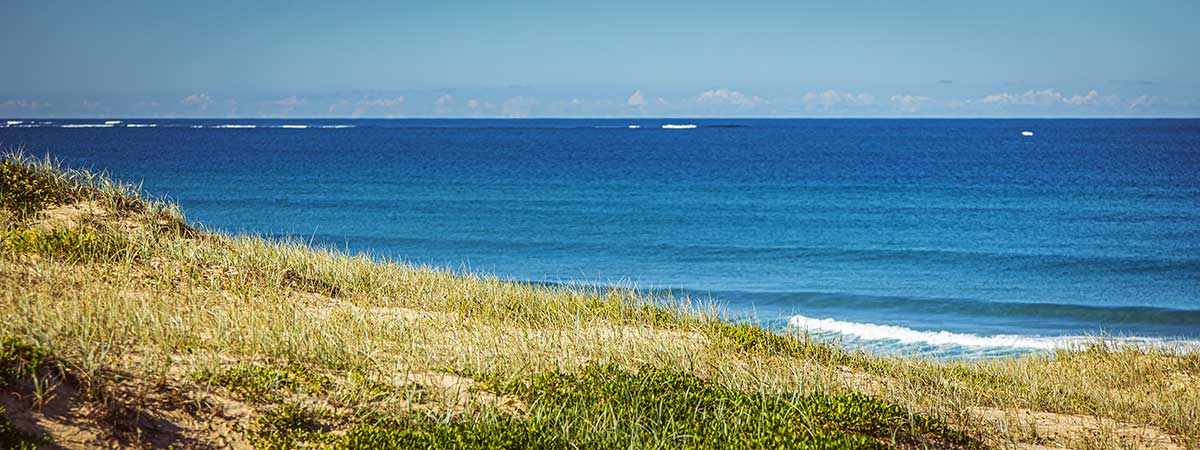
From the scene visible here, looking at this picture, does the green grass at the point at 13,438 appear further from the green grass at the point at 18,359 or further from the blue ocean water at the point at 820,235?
the blue ocean water at the point at 820,235

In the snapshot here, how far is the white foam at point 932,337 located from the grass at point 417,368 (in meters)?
5.35

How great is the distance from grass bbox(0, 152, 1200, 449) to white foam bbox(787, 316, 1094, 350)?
5353 mm

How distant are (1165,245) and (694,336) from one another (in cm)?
2586

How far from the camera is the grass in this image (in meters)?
5.96

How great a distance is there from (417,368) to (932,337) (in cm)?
1389

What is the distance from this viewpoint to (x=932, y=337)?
59.6 feet

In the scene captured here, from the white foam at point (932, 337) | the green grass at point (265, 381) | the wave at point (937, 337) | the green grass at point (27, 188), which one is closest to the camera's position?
the green grass at point (265, 381)

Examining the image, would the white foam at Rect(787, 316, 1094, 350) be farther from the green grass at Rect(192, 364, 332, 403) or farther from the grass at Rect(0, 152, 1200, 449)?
the green grass at Rect(192, 364, 332, 403)

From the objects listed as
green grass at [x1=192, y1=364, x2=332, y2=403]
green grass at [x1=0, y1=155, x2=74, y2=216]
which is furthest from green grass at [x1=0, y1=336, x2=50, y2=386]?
green grass at [x1=0, y1=155, x2=74, y2=216]

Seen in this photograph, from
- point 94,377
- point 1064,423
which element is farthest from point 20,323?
point 1064,423

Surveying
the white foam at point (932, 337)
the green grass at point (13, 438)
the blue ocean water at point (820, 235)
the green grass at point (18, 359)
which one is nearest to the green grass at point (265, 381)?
the green grass at point (18, 359)

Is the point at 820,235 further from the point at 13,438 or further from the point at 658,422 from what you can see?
the point at 13,438

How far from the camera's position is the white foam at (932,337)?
17.6 m

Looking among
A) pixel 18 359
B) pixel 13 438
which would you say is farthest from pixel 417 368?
pixel 13 438
